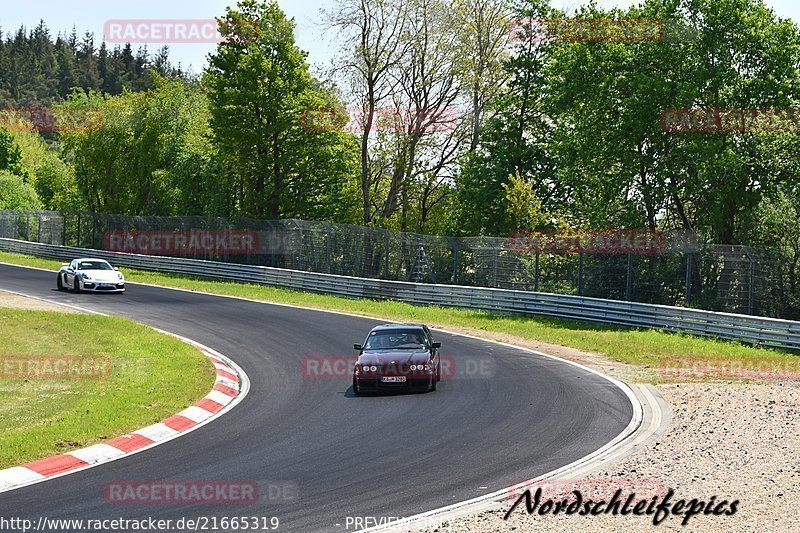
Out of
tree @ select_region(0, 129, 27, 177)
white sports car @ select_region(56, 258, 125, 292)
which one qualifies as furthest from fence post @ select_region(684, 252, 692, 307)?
tree @ select_region(0, 129, 27, 177)

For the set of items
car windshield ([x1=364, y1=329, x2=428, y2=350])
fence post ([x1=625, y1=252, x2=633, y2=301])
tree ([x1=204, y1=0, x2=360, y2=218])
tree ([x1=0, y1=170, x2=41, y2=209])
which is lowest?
car windshield ([x1=364, y1=329, x2=428, y2=350])

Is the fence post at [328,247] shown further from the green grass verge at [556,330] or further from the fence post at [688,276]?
the fence post at [688,276]

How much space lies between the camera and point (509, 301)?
32.0 meters

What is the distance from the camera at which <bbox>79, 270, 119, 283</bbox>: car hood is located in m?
36.0

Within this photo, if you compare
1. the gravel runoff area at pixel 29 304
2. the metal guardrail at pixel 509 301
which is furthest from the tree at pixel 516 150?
the gravel runoff area at pixel 29 304

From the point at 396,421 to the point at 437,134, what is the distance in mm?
42491

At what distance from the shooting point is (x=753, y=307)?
2705 centimetres

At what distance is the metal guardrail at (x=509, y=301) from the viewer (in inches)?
993

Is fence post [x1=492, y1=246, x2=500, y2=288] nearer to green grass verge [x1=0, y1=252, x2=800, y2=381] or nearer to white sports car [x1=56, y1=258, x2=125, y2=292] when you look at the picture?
green grass verge [x1=0, y1=252, x2=800, y2=381]

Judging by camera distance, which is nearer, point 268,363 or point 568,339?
point 268,363

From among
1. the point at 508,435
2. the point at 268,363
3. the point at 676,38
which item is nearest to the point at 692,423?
the point at 508,435

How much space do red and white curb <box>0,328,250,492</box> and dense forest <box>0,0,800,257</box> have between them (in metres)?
19.2

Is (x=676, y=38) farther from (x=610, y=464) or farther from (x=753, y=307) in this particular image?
(x=610, y=464)

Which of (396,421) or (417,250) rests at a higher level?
(417,250)
